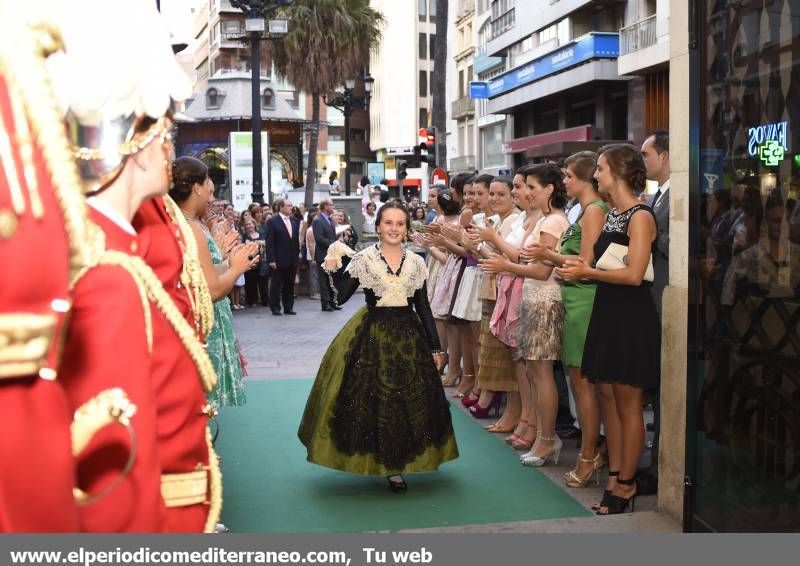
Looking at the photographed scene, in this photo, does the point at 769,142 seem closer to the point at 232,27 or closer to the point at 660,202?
the point at 660,202

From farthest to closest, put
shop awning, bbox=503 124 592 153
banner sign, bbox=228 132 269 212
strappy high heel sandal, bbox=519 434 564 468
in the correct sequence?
1. shop awning, bbox=503 124 592 153
2. banner sign, bbox=228 132 269 212
3. strappy high heel sandal, bbox=519 434 564 468

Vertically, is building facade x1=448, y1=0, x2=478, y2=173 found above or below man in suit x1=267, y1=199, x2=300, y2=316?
above

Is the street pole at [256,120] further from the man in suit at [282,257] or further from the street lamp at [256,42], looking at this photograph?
the man in suit at [282,257]

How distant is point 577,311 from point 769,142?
2.18 meters

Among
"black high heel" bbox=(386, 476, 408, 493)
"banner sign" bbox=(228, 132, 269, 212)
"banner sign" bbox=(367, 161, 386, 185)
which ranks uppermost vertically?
"banner sign" bbox=(367, 161, 386, 185)

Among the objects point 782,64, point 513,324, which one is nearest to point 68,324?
point 782,64

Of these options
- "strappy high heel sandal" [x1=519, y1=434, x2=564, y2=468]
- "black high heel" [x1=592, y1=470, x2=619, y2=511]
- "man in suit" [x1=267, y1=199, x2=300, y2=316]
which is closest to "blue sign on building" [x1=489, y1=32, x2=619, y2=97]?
"man in suit" [x1=267, y1=199, x2=300, y2=316]

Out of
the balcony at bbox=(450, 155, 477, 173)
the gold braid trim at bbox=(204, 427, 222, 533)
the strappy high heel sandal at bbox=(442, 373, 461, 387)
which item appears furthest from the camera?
the balcony at bbox=(450, 155, 477, 173)

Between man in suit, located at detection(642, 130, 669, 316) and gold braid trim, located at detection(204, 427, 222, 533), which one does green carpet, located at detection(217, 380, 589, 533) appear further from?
gold braid trim, located at detection(204, 427, 222, 533)

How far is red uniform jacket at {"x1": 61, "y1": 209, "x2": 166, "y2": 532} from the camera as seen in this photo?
1.71 meters

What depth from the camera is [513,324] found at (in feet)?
25.2

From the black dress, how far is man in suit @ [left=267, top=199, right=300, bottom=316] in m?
12.8

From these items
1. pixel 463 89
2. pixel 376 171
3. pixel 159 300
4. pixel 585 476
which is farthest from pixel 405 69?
pixel 159 300

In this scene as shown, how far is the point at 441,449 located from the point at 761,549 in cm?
304
